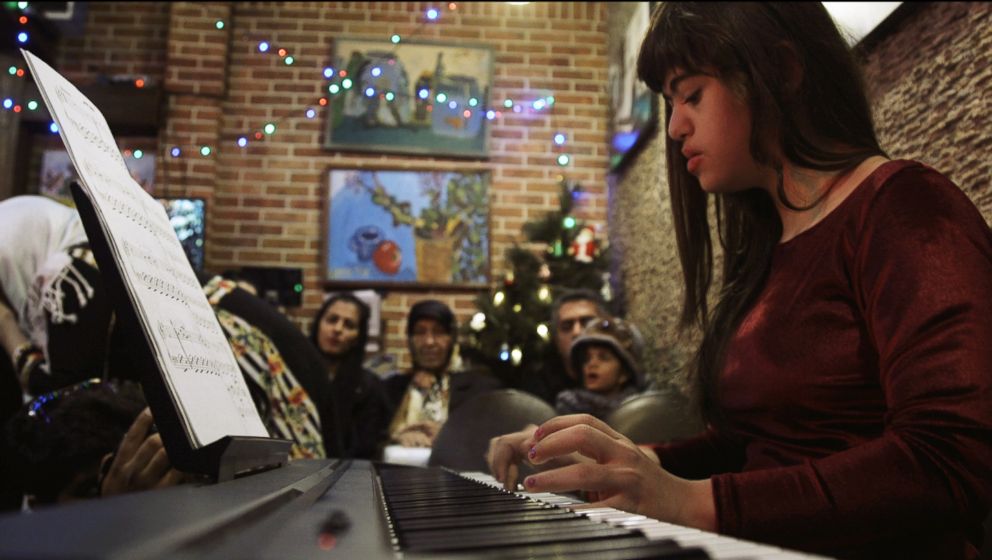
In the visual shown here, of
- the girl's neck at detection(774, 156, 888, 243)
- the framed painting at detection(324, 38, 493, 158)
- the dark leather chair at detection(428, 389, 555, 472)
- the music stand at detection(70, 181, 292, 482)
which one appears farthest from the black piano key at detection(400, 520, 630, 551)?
the framed painting at detection(324, 38, 493, 158)

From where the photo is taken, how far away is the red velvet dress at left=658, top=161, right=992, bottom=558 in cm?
73

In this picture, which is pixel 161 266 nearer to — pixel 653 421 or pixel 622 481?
pixel 622 481

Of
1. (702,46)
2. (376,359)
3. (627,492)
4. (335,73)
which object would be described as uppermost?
(335,73)

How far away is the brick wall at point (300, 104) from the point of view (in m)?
4.99

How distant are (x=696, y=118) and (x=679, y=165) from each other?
0.24m

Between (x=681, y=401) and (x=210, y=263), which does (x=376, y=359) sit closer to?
(x=210, y=263)

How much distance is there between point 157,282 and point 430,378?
3.52 metres

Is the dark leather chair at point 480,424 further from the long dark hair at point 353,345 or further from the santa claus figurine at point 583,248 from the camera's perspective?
the santa claus figurine at point 583,248

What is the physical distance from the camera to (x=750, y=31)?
3.54 feet

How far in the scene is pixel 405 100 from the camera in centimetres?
508

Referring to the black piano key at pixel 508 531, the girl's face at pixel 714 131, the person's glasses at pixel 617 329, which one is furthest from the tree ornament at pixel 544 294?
the black piano key at pixel 508 531

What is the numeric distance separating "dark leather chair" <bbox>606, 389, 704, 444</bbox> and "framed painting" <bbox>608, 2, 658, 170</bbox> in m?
1.93

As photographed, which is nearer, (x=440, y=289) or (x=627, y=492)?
(x=627, y=492)

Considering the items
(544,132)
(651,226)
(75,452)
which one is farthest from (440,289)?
(75,452)
